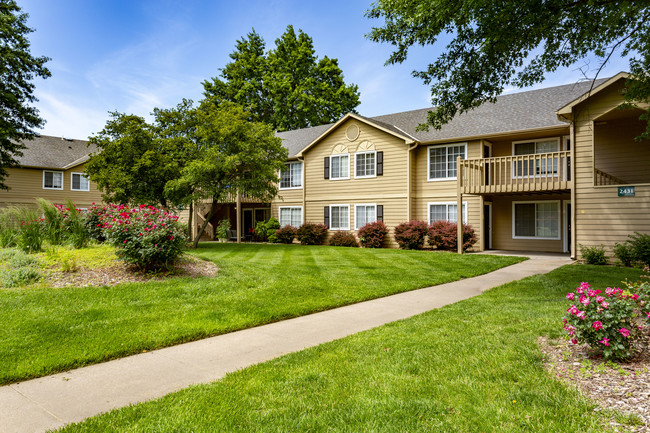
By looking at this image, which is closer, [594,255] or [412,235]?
[594,255]

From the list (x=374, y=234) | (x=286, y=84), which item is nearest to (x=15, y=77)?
(x=286, y=84)

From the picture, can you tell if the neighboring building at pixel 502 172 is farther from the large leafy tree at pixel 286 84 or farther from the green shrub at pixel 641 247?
the large leafy tree at pixel 286 84

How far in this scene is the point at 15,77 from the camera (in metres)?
24.8

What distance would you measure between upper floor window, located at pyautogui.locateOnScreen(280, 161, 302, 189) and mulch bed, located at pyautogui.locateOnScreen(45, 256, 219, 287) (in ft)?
50.2

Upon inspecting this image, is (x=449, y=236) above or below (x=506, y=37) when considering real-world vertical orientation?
below

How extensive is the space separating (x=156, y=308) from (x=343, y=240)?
15.2m

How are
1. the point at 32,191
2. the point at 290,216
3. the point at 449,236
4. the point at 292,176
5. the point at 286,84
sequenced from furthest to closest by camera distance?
the point at 286,84 < the point at 32,191 < the point at 292,176 < the point at 290,216 < the point at 449,236

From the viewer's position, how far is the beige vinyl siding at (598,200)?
42.9 ft

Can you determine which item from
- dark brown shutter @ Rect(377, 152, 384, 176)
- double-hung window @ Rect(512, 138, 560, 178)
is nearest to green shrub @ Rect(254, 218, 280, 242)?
dark brown shutter @ Rect(377, 152, 384, 176)

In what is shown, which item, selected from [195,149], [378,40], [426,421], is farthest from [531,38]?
[195,149]

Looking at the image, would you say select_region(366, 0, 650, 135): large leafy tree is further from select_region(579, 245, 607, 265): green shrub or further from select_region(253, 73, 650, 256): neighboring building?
select_region(579, 245, 607, 265): green shrub

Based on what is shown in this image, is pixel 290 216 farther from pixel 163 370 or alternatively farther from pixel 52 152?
pixel 52 152

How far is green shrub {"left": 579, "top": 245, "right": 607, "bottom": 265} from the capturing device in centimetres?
1351

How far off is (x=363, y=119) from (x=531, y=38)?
479 inches
